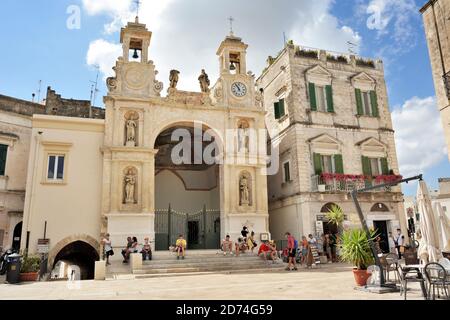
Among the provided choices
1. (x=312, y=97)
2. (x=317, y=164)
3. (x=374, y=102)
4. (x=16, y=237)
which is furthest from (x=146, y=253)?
(x=374, y=102)

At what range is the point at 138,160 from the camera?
19.0 meters

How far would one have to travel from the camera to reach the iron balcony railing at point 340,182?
2127cm

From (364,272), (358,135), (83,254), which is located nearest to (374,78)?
(358,135)

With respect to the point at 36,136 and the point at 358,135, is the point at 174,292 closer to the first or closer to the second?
the point at 36,136

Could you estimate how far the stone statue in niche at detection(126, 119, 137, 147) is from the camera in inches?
752

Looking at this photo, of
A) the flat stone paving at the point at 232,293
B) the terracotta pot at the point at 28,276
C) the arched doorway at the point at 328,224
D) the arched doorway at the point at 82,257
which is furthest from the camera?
the arched doorway at the point at 328,224

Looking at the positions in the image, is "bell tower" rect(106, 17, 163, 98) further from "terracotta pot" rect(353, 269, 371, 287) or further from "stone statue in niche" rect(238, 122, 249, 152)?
"terracotta pot" rect(353, 269, 371, 287)

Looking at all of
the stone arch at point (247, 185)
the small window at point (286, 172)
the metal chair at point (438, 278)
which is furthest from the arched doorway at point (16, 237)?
the metal chair at point (438, 278)

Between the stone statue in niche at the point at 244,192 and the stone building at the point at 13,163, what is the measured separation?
12.1m

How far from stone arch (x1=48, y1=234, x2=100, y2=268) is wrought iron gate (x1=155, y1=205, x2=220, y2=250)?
3.25 meters

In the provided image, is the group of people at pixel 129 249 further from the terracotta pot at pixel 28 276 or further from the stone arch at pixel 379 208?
the stone arch at pixel 379 208

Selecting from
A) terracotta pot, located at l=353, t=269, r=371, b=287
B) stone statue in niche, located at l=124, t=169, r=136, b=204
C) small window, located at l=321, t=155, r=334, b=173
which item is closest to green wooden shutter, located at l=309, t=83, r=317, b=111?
small window, located at l=321, t=155, r=334, b=173

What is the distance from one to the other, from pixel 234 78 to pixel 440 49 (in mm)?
10722

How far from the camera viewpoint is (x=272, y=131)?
82.9ft
